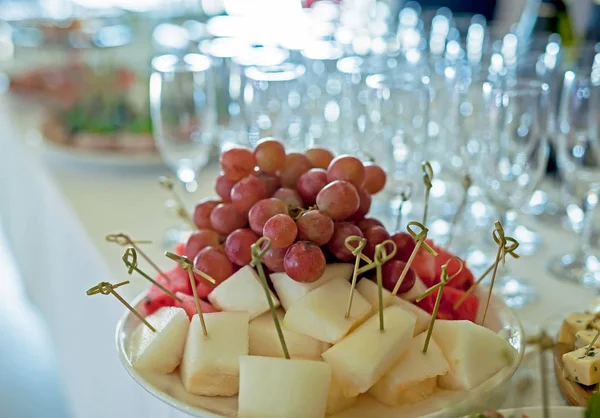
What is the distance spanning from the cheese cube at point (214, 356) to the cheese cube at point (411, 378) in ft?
0.38

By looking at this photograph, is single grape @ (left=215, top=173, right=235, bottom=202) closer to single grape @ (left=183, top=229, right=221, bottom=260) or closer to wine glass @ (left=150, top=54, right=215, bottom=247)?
single grape @ (left=183, top=229, right=221, bottom=260)

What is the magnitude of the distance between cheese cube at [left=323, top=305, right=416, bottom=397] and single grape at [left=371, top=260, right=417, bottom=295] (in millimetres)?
68

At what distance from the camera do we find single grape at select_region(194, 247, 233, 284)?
25.5 inches

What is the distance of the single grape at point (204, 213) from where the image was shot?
2.34 ft

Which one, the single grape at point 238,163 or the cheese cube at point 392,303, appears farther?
the single grape at point 238,163

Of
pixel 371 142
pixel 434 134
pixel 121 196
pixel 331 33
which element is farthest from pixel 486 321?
pixel 331 33

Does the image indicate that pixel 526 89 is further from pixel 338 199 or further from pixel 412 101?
pixel 338 199

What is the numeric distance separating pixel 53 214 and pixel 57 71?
0.94 meters

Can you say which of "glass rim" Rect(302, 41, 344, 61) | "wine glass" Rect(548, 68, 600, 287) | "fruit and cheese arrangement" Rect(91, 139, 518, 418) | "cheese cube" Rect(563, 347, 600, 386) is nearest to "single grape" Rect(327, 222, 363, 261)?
"fruit and cheese arrangement" Rect(91, 139, 518, 418)

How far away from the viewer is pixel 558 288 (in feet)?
2.98

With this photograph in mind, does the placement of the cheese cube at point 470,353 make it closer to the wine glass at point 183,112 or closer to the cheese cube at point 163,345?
the cheese cube at point 163,345

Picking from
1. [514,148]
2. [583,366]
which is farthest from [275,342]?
[514,148]

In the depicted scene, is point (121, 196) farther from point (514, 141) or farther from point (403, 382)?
point (403, 382)

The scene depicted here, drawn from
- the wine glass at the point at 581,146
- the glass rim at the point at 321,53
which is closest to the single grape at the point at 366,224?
the wine glass at the point at 581,146
